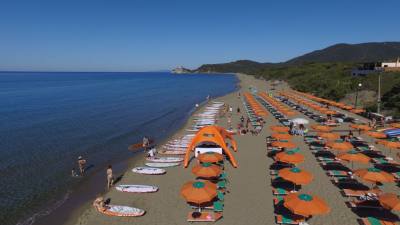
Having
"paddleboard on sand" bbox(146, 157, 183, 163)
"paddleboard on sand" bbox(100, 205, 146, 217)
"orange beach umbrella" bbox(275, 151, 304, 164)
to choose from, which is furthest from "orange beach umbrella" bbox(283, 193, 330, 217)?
"paddleboard on sand" bbox(146, 157, 183, 163)

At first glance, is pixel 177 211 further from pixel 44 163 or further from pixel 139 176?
pixel 44 163

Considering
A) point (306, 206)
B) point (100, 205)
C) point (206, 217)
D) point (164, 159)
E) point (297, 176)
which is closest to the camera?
point (306, 206)

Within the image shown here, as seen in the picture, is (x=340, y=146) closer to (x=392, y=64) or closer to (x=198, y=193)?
(x=198, y=193)

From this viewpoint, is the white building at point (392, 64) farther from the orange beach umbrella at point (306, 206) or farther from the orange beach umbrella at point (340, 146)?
the orange beach umbrella at point (306, 206)

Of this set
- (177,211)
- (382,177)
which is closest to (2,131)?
(177,211)

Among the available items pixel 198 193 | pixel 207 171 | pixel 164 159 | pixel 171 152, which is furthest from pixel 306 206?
pixel 171 152
